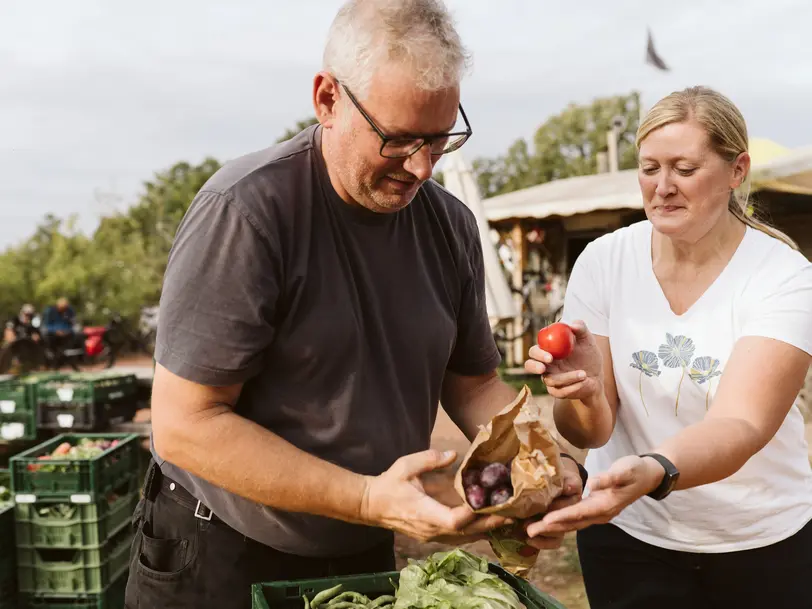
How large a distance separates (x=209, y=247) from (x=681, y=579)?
1621mm

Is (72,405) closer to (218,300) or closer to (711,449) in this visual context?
(218,300)

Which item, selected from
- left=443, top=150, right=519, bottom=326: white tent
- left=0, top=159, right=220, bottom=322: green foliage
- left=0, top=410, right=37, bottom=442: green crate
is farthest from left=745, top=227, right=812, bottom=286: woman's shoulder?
left=0, top=159, right=220, bottom=322: green foliage

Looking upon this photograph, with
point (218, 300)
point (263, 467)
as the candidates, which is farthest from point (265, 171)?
point (263, 467)

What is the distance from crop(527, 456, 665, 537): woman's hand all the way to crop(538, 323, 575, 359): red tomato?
1.31 feet

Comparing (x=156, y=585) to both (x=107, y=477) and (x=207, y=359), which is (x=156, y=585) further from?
(x=107, y=477)

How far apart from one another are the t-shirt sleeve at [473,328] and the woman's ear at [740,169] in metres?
0.77

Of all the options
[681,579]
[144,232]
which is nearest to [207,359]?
[681,579]

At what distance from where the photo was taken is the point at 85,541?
474cm

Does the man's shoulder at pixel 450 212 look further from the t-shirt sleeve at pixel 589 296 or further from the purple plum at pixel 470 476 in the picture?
the purple plum at pixel 470 476

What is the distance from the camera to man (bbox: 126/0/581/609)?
Result: 5.60ft

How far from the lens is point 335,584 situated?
1896mm

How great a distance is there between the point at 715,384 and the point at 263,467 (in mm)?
1248

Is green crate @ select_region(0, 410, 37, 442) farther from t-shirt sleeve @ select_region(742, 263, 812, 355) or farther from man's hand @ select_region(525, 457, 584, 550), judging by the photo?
t-shirt sleeve @ select_region(742, 263, 812, 355)

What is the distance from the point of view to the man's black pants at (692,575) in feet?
7.05
